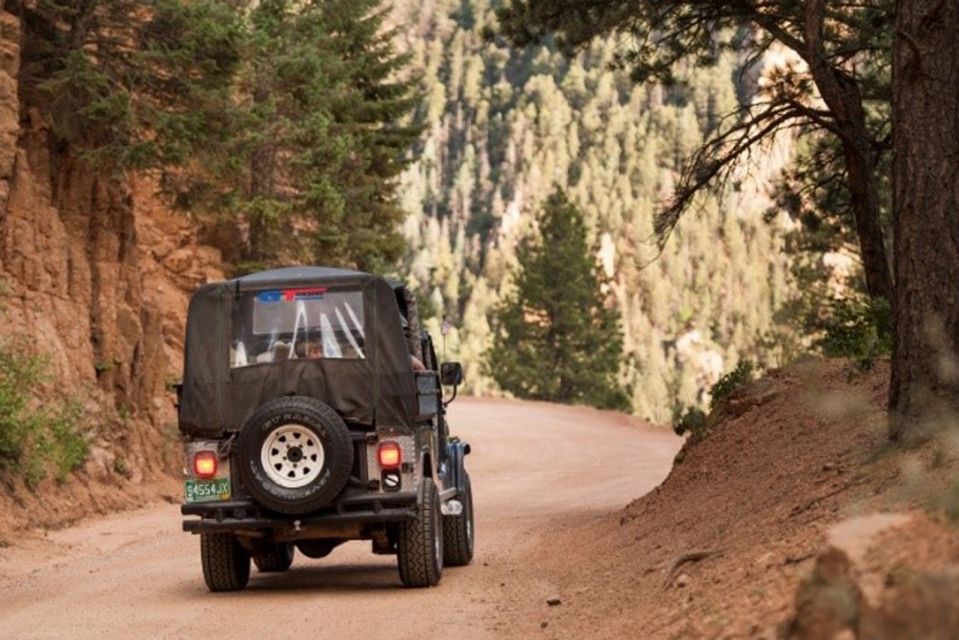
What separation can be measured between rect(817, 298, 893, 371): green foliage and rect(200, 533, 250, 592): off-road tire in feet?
22.4

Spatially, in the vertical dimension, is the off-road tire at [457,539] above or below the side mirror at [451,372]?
below

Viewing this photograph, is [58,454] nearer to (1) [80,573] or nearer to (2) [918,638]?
(1) [80,573]

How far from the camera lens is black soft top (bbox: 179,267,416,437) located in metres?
12.7

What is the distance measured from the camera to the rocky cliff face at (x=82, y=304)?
21984 millimetres

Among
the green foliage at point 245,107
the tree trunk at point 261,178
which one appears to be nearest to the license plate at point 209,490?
the green foliage at point 245,107

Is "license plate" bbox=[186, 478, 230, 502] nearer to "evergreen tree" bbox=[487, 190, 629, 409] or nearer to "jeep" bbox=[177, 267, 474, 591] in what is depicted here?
"jeep" bbox=[177, 267, 474, 591]

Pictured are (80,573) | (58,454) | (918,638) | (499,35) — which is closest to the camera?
(918,638)


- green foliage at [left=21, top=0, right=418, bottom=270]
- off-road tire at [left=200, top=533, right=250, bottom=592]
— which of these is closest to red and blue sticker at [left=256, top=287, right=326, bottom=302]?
off-road tire at [left=200, top=533, right=250, bottom=592]

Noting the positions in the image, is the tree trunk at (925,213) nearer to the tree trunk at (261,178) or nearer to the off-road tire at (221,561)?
the off-road tire at (221,561)

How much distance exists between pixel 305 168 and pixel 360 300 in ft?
71.7

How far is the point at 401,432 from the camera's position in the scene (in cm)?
1262

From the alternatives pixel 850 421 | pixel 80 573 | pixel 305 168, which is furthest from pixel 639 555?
pixel 305 168

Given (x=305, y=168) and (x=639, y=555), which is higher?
(x=305, y=168)

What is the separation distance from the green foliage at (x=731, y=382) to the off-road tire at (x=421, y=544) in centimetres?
797
